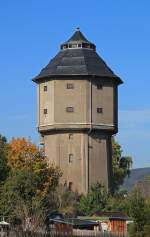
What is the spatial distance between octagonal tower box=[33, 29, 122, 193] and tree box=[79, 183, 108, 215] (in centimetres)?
230

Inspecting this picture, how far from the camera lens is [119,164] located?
105312 mm

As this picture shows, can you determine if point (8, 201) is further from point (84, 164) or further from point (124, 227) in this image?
point (84, 164)

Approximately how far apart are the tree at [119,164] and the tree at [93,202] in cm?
2243

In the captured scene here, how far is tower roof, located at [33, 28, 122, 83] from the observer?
83.4 meters

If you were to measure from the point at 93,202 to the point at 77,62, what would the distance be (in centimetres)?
1496

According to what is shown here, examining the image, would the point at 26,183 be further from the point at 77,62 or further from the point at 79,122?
the point at 77,62

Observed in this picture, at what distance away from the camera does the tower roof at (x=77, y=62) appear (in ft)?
274

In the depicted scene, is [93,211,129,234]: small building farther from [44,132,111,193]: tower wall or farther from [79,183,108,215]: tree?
[44,132,111,193]: tower wall

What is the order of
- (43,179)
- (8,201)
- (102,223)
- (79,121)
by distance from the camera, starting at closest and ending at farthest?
(8,201) → (102,223) → (43,179) → (79,121)

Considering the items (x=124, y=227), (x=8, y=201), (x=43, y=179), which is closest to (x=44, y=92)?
(x=43, y=179)

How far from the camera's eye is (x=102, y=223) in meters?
61.9

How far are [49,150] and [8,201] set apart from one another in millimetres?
29261

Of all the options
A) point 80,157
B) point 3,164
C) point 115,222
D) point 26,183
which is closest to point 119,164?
point 80,157

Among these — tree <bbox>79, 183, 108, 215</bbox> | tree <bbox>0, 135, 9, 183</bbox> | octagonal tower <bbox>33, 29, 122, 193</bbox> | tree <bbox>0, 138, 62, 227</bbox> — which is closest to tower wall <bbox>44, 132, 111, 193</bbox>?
octagonal tower <bbox>33, 29, 122, 193</bbox>
